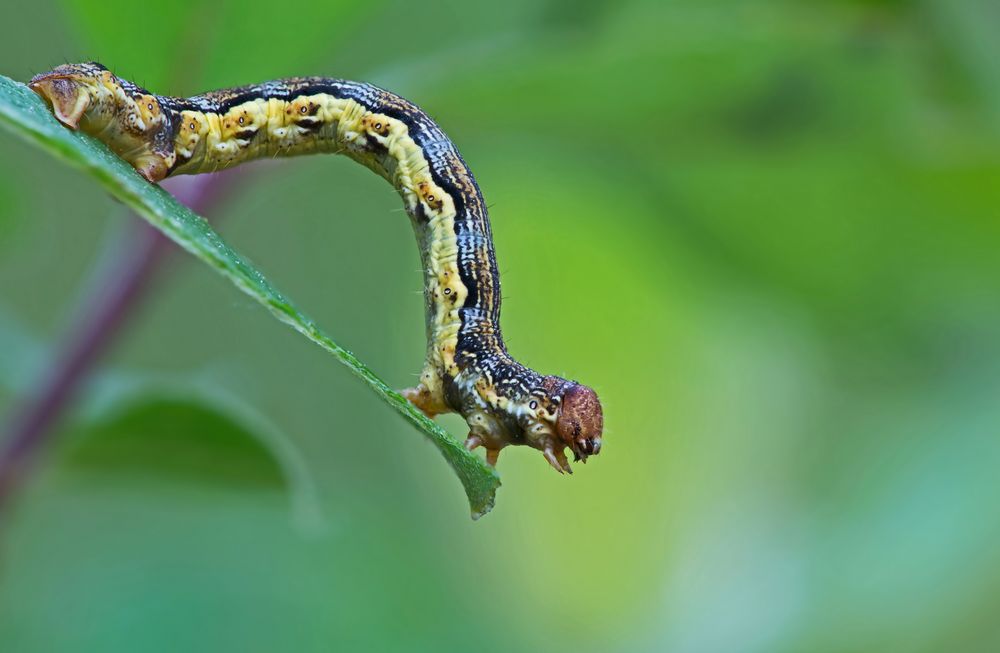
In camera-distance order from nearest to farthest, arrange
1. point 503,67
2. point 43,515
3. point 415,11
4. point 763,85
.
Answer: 1. point 503,67
2. point 763,85
3. point 415,11
4. point 43,515

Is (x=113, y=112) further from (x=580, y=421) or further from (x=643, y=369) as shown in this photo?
(x=643, y=369)

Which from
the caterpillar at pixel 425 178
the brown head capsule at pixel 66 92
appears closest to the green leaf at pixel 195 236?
the brown head capsule at pixel 66 92

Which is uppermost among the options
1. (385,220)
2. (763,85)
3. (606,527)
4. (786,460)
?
(385,220)

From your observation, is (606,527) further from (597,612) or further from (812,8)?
(812,8)

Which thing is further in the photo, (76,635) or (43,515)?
(43,515)

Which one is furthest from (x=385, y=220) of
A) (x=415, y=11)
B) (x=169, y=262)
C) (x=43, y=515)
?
(x=169, y=262)

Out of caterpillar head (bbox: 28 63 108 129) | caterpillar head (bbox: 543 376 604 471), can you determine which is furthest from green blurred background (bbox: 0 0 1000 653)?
caterpillar head (bbox: 543 376 604 471)

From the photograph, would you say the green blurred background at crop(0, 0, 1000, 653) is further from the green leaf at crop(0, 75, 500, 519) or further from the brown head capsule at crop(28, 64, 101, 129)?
the green leaf at crop(0, 75, 500, 519)
